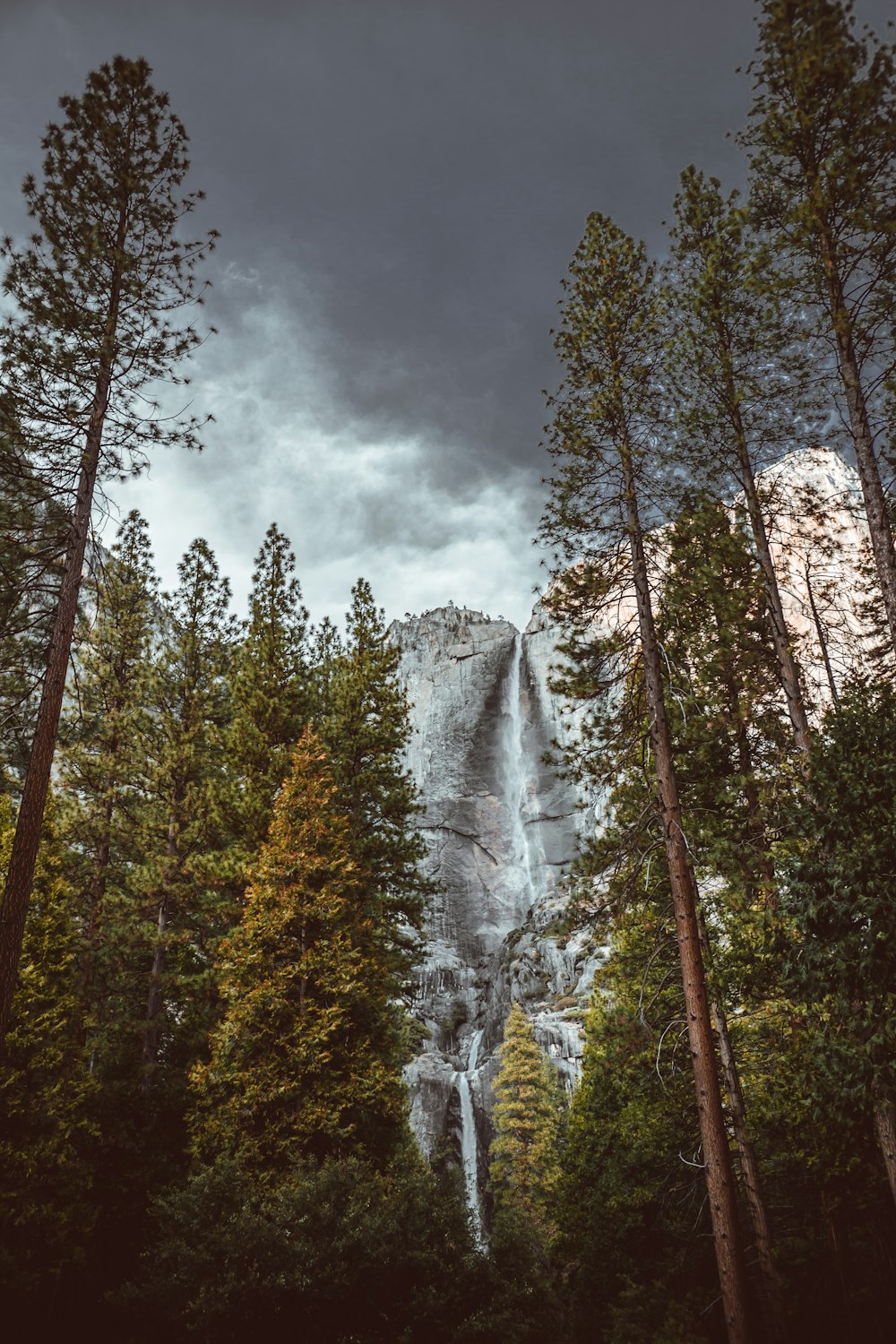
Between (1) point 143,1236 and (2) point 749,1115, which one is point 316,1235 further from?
(2) point 749,1115

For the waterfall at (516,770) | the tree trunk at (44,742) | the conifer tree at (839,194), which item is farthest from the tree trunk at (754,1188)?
the waterfall at (516,770)

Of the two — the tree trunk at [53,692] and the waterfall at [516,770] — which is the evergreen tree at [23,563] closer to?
the tree trunk at [53,692]

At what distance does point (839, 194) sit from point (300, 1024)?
45.3 ft

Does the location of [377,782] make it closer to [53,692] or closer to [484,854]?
[53,692]

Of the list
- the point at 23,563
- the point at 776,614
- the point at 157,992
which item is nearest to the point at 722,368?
the point at 776,614

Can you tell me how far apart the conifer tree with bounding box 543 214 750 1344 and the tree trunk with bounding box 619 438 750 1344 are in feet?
0.11

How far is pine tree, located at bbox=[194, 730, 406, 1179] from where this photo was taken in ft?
36.8

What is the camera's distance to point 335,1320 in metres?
8.08

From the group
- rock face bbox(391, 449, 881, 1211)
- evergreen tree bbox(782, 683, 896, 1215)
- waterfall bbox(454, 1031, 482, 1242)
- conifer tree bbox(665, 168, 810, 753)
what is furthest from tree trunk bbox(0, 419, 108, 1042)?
waterfall bbox(454, 1031, 482, 1242)

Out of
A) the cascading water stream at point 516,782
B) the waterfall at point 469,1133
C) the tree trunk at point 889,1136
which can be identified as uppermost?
the cascading water stream at point 516,782

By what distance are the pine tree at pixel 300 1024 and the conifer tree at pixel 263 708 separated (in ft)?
5.61

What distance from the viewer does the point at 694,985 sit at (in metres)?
8.12

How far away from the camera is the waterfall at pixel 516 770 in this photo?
181 feet

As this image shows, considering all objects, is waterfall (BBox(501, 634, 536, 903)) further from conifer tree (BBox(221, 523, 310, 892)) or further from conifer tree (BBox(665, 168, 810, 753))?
conifer tree (BBox(665, 168, 810, 753))
